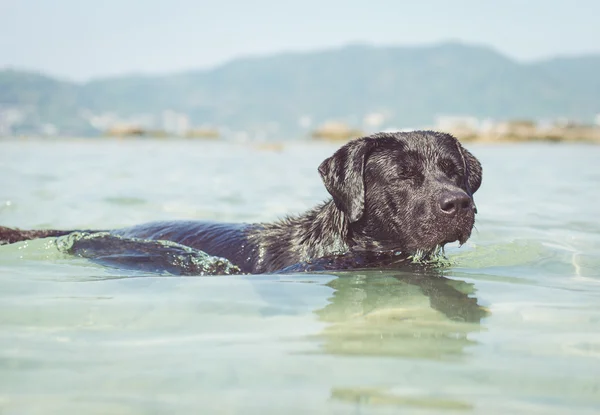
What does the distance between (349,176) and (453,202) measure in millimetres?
940

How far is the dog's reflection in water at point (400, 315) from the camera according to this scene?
145 inches

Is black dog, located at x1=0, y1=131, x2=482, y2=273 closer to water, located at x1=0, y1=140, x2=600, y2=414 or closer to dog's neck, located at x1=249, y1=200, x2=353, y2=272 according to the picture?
dog's neck, located at x1=249, y1=200, x2=353, y2=272

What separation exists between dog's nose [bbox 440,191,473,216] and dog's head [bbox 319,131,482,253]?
0.12m

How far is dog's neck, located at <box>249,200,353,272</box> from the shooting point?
6.10 m

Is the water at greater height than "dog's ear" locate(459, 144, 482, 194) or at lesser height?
lesser

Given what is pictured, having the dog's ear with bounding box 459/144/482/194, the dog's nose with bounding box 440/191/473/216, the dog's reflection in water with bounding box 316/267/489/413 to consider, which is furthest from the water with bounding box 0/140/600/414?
the dog's ear with bounding box 459/144/482/194

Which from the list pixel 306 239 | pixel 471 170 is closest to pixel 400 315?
pixel 306 239

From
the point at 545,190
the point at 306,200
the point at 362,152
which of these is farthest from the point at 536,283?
the point at 545,190

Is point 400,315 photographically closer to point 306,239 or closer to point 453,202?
point 453,202

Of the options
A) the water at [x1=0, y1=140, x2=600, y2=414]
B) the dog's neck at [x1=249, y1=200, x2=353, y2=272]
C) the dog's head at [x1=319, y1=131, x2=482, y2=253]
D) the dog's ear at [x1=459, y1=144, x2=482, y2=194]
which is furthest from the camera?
the dog's ear at [x1=459, y1=144, x2=482, y2=194]

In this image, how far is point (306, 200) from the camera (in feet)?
45.2

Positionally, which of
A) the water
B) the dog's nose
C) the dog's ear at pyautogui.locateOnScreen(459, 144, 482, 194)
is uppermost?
the dog's ear at pyautogui.locateOnScreen(459, 144, 482, 194)

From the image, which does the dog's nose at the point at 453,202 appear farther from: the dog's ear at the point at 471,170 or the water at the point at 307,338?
the dog's ear at the point at 471,170

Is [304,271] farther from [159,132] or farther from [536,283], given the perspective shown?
[159,132]
